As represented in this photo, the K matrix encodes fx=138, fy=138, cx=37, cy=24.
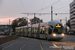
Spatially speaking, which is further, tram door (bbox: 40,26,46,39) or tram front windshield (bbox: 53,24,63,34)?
tram door (bbox: 40,26,46,39)

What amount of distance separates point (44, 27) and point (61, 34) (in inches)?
157

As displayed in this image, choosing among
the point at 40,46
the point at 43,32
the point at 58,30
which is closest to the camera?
the point at 40,46

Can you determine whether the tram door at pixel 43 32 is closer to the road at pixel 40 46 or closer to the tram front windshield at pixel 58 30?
the tram front windshield at pixel 58 30

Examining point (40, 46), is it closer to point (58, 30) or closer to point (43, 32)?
point (58, 30)

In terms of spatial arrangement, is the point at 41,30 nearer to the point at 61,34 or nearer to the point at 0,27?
the point at 61,34

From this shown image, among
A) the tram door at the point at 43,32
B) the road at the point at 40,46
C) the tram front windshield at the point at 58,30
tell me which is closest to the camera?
the road at the point at 40,46

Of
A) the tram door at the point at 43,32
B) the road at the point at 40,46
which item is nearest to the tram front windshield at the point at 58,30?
the tram door at the point at 43,32

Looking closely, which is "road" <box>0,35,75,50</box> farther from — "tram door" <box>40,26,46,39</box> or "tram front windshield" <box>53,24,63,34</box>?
"tram door" <box>40,26,46,39</box>

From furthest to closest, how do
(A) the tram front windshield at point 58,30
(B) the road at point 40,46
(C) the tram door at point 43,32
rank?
(C) the tram door at point 43,32
(A) the tram front windshield at point 58,30
(B) the road at point 40,46

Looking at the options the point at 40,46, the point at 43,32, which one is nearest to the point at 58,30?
the point at 43,32

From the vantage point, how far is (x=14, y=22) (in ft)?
364

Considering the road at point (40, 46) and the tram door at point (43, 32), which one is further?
the tram door at point (43, 32)

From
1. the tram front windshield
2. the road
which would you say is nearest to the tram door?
the tram front windshield

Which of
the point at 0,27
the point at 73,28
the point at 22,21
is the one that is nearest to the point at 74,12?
the point at 73,28
